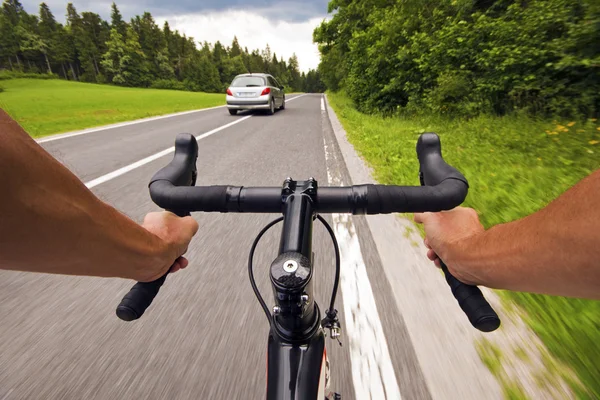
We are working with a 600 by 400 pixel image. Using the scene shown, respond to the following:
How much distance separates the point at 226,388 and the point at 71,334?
111 centimetres

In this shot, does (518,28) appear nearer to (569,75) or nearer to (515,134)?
(569,75)

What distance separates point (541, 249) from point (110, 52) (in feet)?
285

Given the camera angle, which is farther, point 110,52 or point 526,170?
point 110,52

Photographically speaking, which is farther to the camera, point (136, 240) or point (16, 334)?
point (16, 334)

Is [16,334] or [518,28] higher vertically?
[518,28]

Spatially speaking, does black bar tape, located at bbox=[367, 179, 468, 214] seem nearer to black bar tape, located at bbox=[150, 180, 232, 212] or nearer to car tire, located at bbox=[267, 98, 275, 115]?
black bar tape, located at bbox=[150, 180, 232, 212]

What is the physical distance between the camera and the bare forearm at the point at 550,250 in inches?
25.8

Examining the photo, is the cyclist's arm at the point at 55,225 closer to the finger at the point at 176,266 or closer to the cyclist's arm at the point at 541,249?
the finger at the point at 176,266

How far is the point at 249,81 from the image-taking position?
13422mm

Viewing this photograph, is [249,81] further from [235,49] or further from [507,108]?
[235,49]

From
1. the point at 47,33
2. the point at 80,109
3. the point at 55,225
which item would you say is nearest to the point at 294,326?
the point at 55,225

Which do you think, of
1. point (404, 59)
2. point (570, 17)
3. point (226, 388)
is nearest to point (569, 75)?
point (570, 17)

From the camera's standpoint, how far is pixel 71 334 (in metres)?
1.79

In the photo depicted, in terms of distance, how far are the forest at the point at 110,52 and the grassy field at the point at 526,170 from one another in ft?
242
